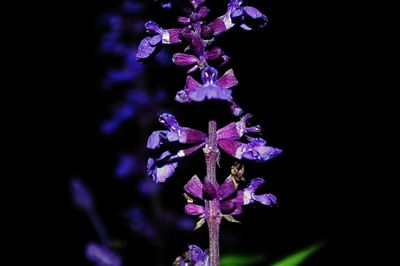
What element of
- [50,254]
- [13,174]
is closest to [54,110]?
[13,174]

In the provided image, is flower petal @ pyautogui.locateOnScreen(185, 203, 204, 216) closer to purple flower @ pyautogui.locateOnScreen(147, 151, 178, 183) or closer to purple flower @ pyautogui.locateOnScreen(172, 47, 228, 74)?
purple flower @ pyautogui.locateOnScreen(147, 151, 178, 183)

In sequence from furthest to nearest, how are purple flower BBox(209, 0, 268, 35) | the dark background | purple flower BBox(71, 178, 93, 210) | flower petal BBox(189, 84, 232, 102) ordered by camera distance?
1. the dark background
2. purple flower BBox(71, 178, 93, 210)
3. purple flower BBox(209, 0, 268, 35)
4. flower petal BBox(189, 84, 232, 102)

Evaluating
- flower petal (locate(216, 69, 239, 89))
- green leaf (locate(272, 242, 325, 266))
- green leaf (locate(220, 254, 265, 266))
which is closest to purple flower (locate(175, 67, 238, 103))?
flower petal (locate(216, 69, 239, 89))

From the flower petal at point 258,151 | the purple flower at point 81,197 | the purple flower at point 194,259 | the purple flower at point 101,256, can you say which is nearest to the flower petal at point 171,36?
the flower petal at point 258,151

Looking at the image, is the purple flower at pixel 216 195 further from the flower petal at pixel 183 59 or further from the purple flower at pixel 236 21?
the purple flower at pixel 236 21

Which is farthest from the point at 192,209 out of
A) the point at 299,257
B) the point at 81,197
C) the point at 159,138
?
the point at 81,197

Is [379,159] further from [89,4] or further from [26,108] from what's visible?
Answer: [26,108]
